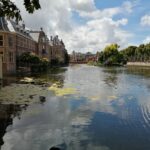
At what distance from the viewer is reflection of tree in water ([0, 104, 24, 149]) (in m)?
12.0

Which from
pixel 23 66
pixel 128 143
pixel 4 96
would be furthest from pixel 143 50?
pixel 128 143

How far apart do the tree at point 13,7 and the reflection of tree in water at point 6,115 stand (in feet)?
13.7

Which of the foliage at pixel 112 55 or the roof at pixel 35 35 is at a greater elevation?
the roof at pixel 35 35

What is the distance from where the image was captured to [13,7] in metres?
9.67

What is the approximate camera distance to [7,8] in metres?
9.60

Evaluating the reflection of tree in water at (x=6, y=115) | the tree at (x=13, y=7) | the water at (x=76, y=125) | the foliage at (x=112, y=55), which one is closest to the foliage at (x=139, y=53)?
the foliage at (x=112, y=55)

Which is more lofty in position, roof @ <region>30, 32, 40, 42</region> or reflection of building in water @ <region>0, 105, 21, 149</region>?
roof @ <region>30, 32, 40, 42</region>

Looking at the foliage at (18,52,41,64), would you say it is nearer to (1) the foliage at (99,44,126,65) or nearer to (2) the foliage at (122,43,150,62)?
(2) the foliage at (122,43,150,62)

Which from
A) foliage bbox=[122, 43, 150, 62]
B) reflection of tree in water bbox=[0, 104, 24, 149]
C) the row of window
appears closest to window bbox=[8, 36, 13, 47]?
the row of window

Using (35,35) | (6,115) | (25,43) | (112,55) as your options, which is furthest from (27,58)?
(112,55)

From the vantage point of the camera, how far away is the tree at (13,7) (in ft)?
30.6

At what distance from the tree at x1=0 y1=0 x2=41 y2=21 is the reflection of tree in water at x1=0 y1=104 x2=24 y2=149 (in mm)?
4183

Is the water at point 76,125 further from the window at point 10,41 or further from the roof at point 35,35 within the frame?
the roof at point 35,35

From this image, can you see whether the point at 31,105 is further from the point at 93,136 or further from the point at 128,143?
the point at 128,143
